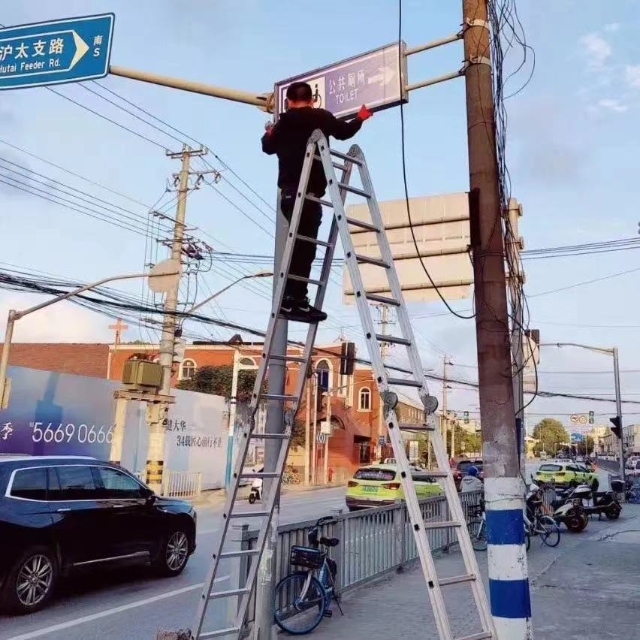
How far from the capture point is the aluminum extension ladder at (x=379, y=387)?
3.64 m

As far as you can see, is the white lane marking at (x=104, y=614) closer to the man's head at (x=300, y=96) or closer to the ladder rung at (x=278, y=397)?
the ladder rung at (x=278, y=397)

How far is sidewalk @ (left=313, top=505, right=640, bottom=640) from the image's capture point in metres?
7.43

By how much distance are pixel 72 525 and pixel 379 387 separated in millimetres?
6671

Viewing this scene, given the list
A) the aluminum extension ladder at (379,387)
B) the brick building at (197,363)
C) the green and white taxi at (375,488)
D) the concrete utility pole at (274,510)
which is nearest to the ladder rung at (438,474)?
the aluminum extension ladder at (379,387)

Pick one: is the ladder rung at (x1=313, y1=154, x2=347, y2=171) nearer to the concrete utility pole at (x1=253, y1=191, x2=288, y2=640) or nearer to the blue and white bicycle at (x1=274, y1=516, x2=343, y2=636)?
the concrete utility pole at (x1=253, y1=191, x2=288, y2=640)

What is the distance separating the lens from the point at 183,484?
27.8 meters

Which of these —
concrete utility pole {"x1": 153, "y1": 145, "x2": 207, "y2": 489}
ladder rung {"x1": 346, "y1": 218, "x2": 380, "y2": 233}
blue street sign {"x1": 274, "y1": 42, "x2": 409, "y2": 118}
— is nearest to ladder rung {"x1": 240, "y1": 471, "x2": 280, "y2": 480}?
ladder rung {"x1": 346, "y1": 218, "x2": 380, "y2": 233}

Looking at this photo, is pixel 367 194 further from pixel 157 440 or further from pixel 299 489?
pixel 299 489

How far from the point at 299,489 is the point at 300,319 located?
31.0m

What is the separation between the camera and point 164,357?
2225 cm

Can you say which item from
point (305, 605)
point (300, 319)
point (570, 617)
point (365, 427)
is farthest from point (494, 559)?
point (365, 427)

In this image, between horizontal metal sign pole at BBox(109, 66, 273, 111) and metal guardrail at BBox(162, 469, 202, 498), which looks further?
metal guardrail at BBox(162, 469, 202, 498)

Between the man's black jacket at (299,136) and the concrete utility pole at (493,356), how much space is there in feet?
3.59

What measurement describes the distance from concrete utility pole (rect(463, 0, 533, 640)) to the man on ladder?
1012 millimetres
